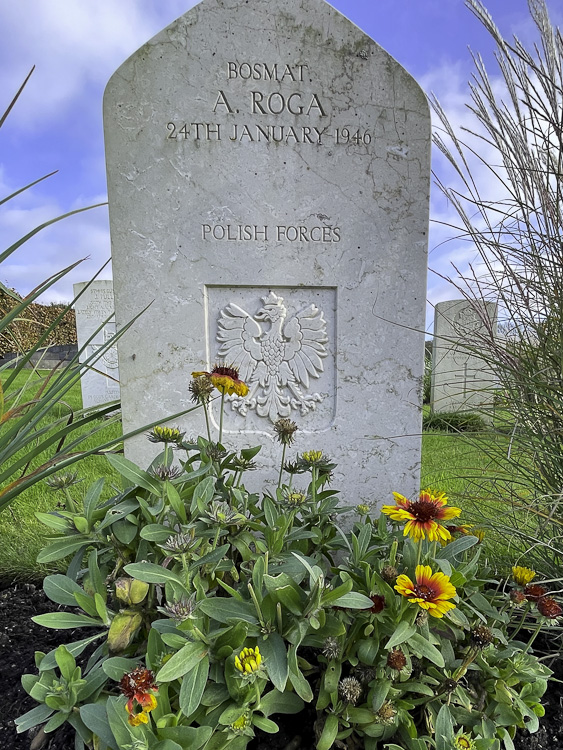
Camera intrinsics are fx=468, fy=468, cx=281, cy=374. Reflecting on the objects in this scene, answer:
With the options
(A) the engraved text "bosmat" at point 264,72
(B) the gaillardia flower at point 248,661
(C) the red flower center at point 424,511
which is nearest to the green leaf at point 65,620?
(B) the gaillardia flower at point 248,661

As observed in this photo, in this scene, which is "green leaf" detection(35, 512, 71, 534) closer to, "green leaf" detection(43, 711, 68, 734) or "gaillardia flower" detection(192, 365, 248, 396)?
"green leaf" detection(43, 711, 68, 734)

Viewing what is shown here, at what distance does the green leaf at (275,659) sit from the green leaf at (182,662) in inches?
5.2

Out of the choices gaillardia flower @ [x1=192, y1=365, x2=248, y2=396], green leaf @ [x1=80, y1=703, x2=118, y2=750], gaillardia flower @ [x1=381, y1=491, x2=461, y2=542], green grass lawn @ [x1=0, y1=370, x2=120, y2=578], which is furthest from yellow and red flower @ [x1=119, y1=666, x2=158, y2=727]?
green grass lawn @ [x1=0, y1=370, x2=120, y2=578]

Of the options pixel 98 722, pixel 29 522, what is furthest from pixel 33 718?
pixel 29 522

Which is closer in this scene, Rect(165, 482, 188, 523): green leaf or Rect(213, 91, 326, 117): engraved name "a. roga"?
Rect(165, 482, 188, 523): green leaf

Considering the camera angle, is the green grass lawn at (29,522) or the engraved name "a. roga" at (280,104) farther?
the green grass lawn at (29,522)

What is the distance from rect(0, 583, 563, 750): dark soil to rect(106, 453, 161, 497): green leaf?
0.68 metres

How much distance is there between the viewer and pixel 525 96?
158cm

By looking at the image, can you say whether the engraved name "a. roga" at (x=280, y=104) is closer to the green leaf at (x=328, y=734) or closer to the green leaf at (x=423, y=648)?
the green leaf at (x=423, y=648)

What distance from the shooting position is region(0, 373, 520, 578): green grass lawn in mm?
2025

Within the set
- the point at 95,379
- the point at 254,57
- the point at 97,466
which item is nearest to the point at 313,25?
the point at 254,57

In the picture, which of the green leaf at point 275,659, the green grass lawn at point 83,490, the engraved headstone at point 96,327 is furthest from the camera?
the engraved headstone at point 96,327

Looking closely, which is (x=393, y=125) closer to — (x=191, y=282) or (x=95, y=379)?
(x=191, y=282)

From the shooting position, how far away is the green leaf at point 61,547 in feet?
3.93
